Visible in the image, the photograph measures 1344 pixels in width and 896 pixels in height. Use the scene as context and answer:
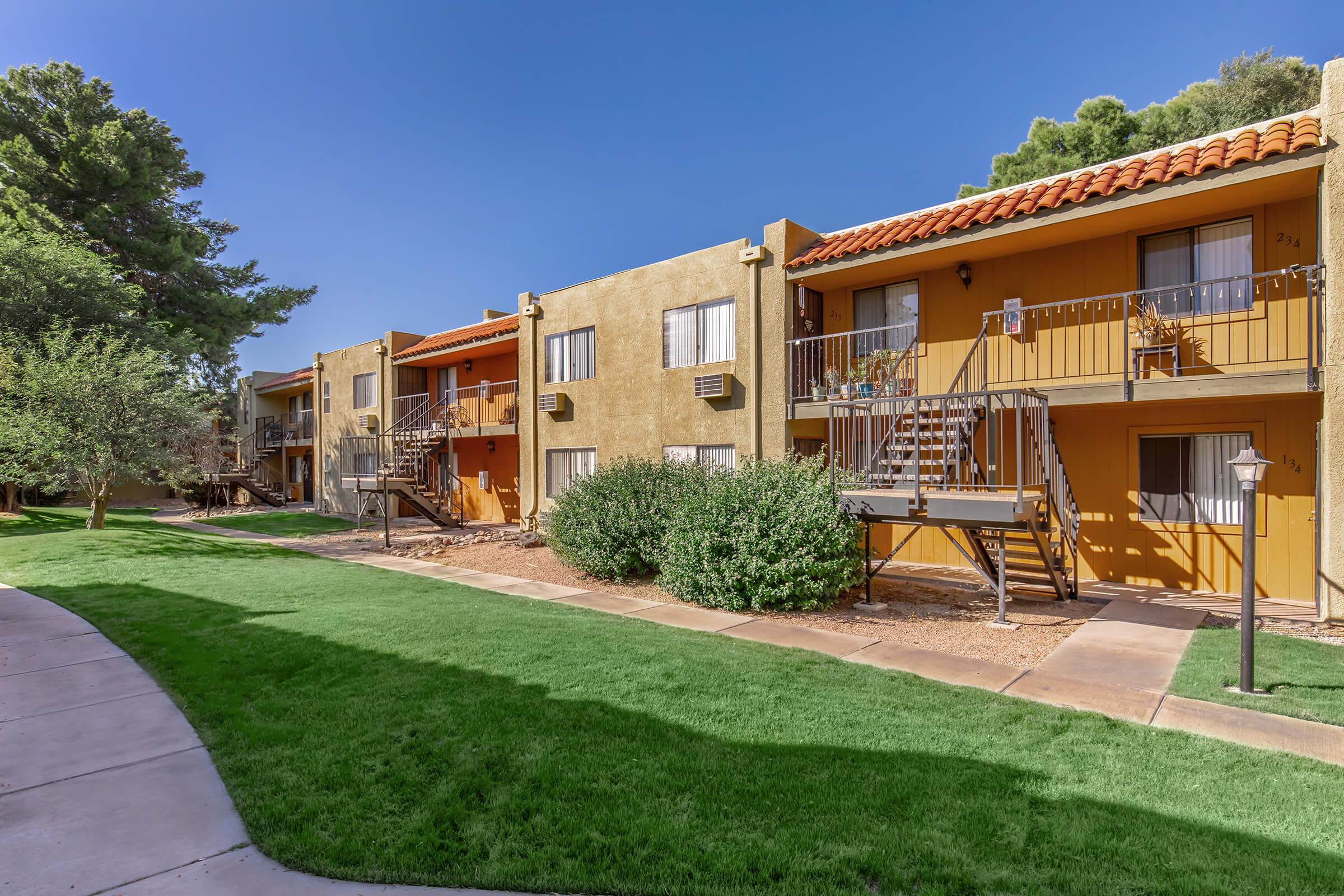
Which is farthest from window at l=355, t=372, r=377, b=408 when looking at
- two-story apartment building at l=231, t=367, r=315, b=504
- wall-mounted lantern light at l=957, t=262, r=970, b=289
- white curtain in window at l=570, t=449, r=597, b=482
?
wall-mounted lantern light at l=957, t=262, r=970, b=289

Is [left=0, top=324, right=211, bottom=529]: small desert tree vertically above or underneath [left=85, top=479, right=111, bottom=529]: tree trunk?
above

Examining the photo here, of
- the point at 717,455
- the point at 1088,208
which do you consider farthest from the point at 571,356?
the point at 1088,208

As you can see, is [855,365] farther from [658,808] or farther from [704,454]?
[658,808]

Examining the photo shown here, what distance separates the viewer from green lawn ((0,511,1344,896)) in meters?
3.19

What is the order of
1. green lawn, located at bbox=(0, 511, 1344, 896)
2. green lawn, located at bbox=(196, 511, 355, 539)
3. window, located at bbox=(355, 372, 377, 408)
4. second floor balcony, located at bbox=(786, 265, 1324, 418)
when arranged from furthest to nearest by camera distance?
window, located at bbox=(355, 372, 377, 408)
green lawn, located at bbox=(196, 511, 355, 539)
second floor balcony, located at bbox=(786, 265, 1324, 418)
green lawn, located at bbox=(0, 511, 1344, 896)

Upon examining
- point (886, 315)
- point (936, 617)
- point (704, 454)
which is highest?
point (886, 315)

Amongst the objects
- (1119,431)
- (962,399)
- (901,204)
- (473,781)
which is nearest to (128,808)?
(473,781)

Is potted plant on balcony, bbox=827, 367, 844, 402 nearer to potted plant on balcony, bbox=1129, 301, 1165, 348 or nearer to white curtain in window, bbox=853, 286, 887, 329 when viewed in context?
white curtain in window, bbox=853, 286, 887, 329

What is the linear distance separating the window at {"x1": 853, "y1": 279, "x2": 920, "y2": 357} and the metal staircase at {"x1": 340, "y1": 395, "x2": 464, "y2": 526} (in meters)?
13.3

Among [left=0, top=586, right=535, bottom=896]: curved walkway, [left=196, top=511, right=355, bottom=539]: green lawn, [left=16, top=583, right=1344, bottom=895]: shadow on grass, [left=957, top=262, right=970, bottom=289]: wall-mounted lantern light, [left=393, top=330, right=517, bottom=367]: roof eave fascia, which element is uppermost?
[left=393, top=330, right=517, bottom=367]: roof eave fascia

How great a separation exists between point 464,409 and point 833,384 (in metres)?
14.7

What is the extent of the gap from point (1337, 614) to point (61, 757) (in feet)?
40.3

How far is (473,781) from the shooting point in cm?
396

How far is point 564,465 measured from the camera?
17297 millimetres
